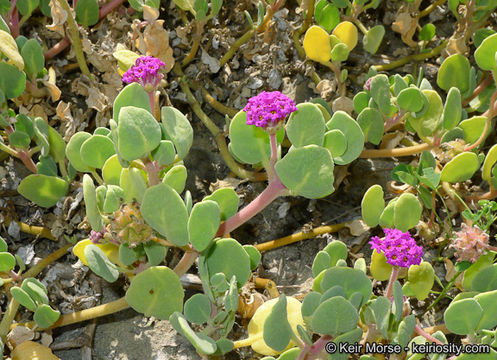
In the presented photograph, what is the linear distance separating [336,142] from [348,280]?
1.12ft

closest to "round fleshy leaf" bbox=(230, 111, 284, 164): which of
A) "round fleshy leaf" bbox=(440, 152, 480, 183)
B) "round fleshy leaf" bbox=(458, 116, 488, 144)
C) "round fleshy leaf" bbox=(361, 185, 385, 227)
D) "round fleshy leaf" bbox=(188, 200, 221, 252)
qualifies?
"round fleshy leaf" bbox=(188, 200, 221, 252)

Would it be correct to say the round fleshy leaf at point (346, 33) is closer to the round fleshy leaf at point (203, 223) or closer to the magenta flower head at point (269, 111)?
the magenta flower head at point (269, 111)

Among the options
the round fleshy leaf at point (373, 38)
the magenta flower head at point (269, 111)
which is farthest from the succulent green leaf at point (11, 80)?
the round fleshy leaf at point (373, 38)

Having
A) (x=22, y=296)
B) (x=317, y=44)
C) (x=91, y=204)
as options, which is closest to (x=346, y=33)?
(x=317, y=44)

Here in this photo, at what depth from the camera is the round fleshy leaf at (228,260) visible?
144 centimetres

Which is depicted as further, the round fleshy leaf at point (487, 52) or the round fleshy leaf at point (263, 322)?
the round fleshy leaf at point (487, 52)

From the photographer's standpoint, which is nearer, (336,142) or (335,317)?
(335,317)

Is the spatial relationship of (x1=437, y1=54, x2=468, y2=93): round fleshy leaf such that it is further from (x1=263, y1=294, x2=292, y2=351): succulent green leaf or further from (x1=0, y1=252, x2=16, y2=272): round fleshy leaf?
(x1=0, y1=252, x2=16, y2=272): round fleshy leaf

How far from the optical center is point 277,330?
4.56ft

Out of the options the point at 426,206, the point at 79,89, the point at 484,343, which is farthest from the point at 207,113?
the point at 484,343

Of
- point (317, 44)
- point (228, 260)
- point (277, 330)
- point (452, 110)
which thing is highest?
point (317, 44)

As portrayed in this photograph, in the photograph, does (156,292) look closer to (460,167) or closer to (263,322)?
(263,322)

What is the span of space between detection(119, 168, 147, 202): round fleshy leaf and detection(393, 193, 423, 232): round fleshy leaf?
685 mm

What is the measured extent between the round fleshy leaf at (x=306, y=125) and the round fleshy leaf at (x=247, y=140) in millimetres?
80
